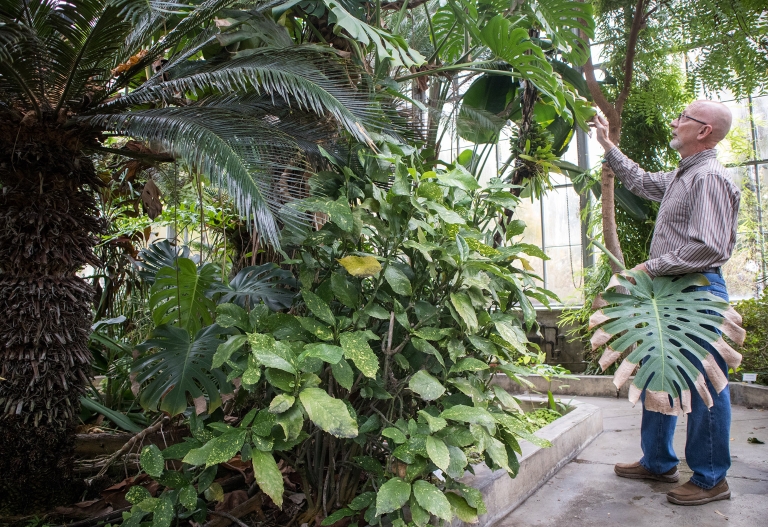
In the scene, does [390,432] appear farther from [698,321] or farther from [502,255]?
[698,321]

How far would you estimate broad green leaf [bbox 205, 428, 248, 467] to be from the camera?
142cm

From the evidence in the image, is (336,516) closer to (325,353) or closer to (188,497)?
(188,497)

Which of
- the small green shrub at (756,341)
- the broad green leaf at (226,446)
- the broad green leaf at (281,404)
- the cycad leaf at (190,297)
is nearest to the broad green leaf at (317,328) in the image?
the broad green leaf at (281,404)

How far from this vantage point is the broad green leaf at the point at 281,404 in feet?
4.58

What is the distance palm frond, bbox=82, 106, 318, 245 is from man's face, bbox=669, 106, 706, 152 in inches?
68.1

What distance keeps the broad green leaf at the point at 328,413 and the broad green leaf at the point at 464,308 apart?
0.44 m

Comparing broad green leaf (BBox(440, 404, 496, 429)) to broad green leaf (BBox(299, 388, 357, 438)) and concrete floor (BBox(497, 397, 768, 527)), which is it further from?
concrete floor (BBox(497, 397, 768, 527))

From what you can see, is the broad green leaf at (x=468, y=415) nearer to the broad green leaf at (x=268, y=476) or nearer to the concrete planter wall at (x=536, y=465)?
the broad green leaf at (x=268, y=476)

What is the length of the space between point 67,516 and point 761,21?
4.33 m

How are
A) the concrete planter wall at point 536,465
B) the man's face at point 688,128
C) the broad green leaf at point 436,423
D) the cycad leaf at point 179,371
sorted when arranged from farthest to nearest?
the man's face at point 688,128 < the concrete planter wall at point 536,465 < the cycad leaf at point 179,371 < the broad green leaf at point 436,423

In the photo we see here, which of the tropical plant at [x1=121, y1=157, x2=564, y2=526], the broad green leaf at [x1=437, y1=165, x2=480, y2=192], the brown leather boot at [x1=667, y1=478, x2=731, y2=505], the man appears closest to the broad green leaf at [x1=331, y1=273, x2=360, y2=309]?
the tropical plant at [x1=121, y1=157, x2=564, y2=526]

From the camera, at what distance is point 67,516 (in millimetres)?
2176

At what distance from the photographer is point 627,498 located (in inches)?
94.7

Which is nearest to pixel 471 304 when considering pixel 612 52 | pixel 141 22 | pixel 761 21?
pixel 141 22
